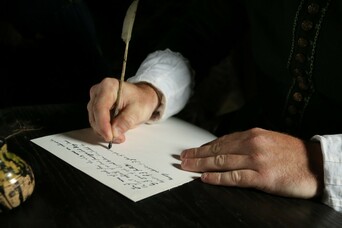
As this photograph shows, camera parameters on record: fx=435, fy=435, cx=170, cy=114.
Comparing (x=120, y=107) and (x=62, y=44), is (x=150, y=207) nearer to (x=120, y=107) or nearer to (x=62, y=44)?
(x=120, y=107)

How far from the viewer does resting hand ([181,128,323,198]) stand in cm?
72

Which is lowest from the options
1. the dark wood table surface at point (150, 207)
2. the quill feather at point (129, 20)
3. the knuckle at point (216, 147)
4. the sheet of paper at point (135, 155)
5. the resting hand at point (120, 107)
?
the dark wood table surface at point (150, 207)

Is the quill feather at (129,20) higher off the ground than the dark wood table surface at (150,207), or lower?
higher

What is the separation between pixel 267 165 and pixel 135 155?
26cm

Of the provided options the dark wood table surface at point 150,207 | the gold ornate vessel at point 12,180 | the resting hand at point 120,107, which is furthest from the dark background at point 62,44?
the gold ornate vessel at point 12,180

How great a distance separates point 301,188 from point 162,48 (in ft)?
2.12

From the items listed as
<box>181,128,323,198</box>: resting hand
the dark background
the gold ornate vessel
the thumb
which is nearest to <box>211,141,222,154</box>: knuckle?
<box>181,128,323,198</box>: resting hand

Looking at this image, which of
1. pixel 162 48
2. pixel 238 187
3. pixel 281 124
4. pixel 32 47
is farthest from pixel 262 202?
pixel 32 47

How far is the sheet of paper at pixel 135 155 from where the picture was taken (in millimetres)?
731

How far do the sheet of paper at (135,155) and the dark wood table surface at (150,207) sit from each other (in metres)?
0.02

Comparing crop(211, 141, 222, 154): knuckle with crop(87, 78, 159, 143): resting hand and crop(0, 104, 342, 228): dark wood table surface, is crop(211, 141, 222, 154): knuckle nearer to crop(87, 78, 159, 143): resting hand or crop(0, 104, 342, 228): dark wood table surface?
crop(0, 104, 342, 228): dark wood table surface

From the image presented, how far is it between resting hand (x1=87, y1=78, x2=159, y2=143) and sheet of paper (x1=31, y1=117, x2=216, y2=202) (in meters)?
0.03

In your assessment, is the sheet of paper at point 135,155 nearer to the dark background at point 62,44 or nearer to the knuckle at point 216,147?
the knuckle at point 216,147

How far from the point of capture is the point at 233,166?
752 millimetres
